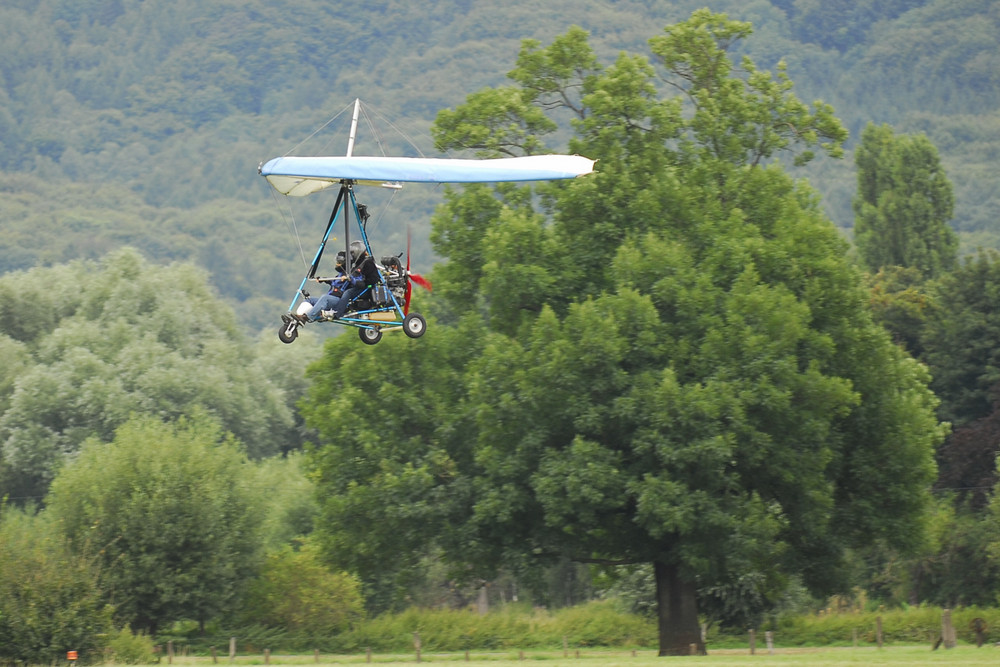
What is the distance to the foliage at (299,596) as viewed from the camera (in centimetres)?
5638

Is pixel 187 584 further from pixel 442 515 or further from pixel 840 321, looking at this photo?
pixel 840 321

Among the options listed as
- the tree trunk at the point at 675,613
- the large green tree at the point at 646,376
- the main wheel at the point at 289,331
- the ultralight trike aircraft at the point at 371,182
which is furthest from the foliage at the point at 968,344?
the main wheel at the point at 289,331

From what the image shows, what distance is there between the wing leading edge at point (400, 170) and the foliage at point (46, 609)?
18.9m

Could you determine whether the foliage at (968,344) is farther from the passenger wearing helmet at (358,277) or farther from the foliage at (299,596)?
the passenger wearing helmet at (358,277)

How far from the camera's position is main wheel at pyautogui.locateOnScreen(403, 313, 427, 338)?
2781cm

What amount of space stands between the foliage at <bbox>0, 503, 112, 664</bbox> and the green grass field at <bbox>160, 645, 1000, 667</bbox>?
3.68 m

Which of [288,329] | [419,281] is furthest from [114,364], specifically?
[288,329]

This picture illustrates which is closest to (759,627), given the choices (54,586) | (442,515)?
(442,515)

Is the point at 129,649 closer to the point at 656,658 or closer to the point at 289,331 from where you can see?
the point at 656,658

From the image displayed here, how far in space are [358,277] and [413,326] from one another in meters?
1.64

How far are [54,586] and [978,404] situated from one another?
1747 inches

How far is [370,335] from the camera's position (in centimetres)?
2928

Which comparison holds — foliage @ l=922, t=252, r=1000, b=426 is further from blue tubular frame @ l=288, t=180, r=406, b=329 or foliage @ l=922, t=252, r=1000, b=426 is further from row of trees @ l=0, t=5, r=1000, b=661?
blue tubular frame @ l=288, t=180, r=406, b=329

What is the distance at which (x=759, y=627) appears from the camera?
183ft
